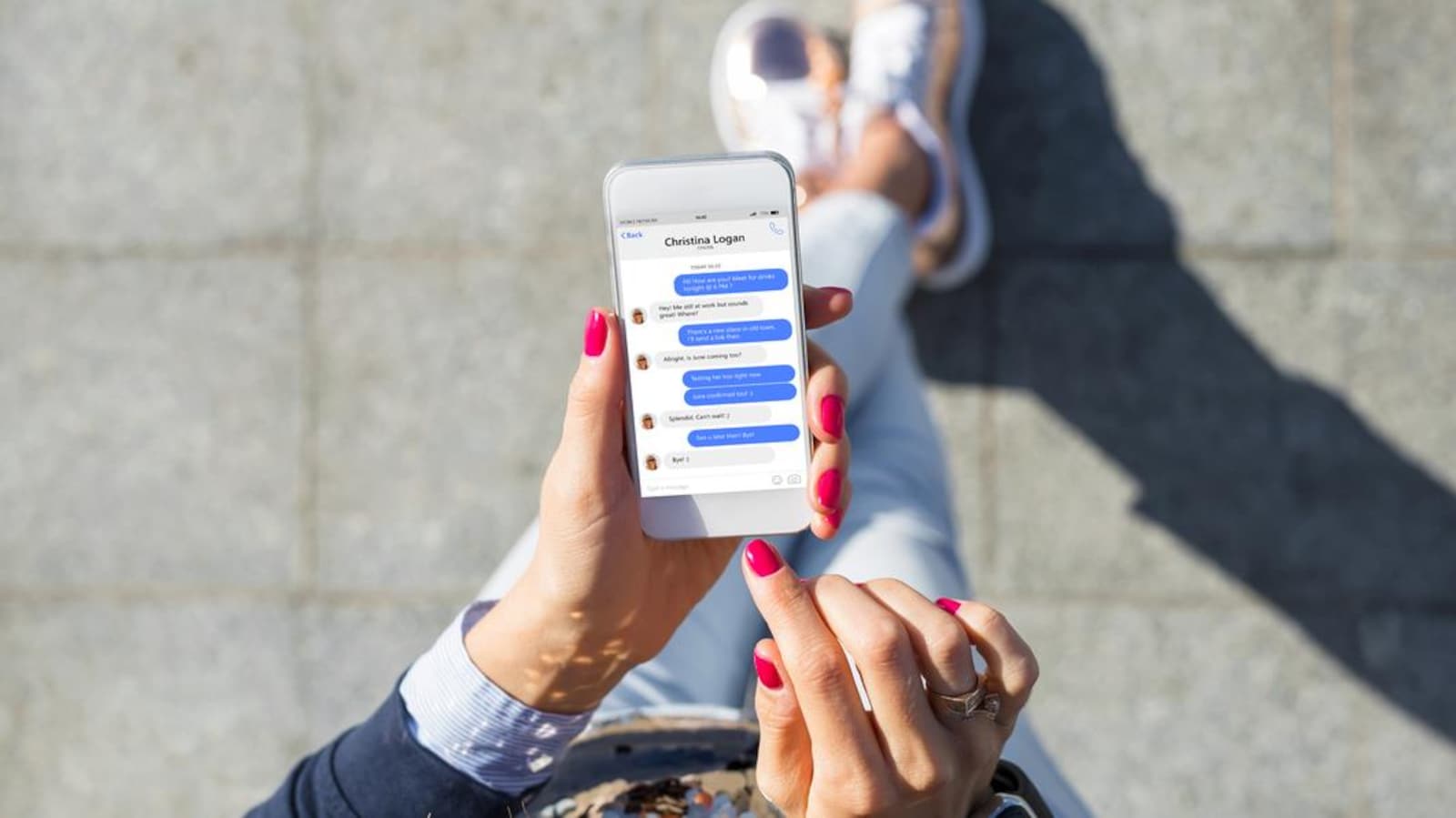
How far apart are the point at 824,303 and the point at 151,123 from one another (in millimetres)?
1938

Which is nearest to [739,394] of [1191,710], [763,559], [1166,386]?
[763,559]

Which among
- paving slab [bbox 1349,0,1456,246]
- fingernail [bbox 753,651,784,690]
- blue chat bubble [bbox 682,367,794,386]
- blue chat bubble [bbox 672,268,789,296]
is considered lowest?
fingernail [bbox 753,651,784,690]

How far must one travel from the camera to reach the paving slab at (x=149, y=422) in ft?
7.94

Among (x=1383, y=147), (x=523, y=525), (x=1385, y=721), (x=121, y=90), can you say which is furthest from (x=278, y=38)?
(x=1385, y=721)

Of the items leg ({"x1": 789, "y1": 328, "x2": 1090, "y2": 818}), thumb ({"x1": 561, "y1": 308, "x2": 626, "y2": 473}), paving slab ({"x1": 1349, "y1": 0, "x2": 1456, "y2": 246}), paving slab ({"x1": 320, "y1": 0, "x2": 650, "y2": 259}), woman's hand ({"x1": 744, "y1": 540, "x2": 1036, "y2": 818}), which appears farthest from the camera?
paving slab ({"x1": 320, "y1": 0, "x2": 650, "y2": 259})

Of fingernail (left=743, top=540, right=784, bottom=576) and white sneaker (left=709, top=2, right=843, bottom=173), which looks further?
white sneaker (left=709, top=2, right=843, bottom=173)

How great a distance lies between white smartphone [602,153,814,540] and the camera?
3.72 ft

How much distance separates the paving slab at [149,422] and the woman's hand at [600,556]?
1.43m

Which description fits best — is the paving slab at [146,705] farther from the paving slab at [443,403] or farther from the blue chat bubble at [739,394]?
the blue chat bubble at [739,394]

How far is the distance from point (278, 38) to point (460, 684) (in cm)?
178

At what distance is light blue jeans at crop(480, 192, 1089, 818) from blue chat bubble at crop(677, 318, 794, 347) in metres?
0.49

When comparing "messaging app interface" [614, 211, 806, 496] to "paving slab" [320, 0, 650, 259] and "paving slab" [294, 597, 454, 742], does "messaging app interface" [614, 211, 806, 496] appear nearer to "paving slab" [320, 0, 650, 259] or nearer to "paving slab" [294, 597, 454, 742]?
"paving slab" [320, 0, 650, 259]

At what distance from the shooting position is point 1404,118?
224 cm

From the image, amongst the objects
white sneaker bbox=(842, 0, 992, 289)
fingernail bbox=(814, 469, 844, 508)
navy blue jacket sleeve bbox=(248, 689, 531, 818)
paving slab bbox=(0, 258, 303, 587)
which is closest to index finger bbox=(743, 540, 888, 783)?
fingernail bbox=(814, 469, 844, 508)
